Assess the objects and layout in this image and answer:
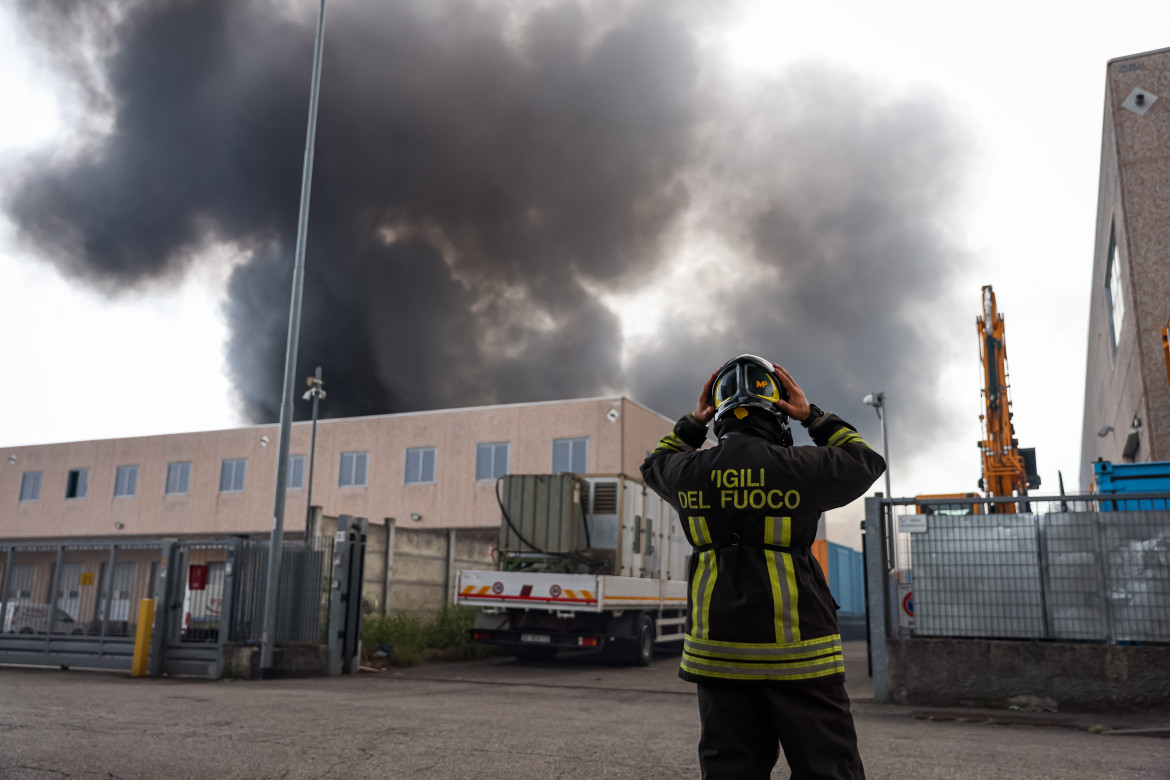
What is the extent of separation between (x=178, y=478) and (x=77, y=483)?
21.6 ft

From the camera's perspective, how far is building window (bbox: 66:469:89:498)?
147ft

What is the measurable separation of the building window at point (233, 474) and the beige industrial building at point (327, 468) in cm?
5

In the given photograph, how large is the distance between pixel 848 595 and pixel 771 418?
33230 millimetres

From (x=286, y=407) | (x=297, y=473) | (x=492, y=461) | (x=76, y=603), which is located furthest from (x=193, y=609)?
(x=297, y=473)

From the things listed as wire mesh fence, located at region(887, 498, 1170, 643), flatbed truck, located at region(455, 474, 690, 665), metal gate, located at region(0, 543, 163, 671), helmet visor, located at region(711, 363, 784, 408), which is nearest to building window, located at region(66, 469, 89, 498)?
metal gate, located at region(0, 543, 163, 671)

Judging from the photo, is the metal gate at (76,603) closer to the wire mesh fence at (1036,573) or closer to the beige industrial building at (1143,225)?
the wire mesh fence at (1036,573)

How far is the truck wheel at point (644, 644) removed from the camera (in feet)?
53.1

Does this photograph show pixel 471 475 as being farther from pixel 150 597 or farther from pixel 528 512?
pixel 150 597

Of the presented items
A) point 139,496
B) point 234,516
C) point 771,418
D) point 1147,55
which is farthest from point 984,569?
point 139,496

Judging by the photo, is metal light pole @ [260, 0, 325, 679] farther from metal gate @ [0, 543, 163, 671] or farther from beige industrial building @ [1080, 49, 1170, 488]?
beige industrial building @ [1080, 49, 1170, 488]

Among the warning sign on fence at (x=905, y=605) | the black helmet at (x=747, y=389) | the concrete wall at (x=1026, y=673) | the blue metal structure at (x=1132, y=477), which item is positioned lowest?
the concrete wall at (x=1026, y=673)

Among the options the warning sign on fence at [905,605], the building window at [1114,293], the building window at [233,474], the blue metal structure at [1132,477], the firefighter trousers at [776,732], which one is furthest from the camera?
the building window at [233,474]

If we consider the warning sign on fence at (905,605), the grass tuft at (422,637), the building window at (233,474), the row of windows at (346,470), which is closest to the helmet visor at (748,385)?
the warning sign on fence at (905,605)

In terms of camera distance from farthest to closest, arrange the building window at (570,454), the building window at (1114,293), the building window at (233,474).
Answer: the building window at (233,474) < the building window at (570,454) < the building window at (1114,293)
